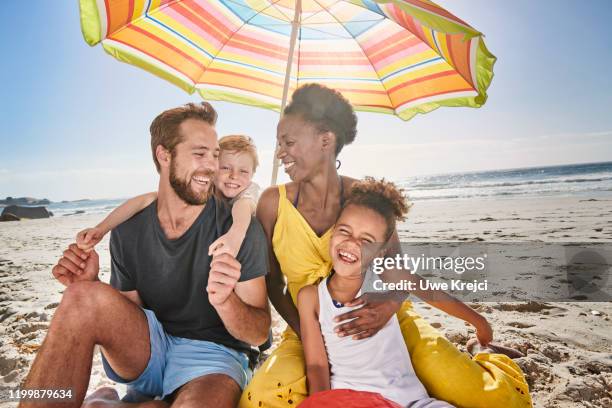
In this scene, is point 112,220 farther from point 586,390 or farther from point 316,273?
point 586,390

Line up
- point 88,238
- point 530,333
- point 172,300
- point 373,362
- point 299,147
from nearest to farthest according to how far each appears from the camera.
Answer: point 373,362, point 88,238, point 172,300, point 299,147, point 530,333

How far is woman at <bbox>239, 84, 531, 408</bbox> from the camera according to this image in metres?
1.87

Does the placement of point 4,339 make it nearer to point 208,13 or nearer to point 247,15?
point 208,13

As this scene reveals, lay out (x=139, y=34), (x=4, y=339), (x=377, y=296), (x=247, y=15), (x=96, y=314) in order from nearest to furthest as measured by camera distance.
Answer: (x=96, y=314) < (x=377, y=296) < (x=139, y=34) < (x=4, y=339) < (x=247, y=15)

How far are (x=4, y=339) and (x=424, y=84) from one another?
404 centimetres

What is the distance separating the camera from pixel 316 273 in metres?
2.36

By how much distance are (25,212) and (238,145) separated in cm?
2405

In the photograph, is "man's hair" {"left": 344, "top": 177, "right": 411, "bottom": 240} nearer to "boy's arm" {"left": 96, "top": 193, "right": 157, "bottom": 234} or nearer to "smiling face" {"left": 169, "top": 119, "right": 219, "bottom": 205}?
"smiling face" {"left": 169, "top": 119, "right": 219, "bottom": 205}

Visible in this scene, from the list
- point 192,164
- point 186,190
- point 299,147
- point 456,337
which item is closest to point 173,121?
point 192,164

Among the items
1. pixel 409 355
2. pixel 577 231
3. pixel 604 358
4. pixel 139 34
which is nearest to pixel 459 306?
pixel 409 355

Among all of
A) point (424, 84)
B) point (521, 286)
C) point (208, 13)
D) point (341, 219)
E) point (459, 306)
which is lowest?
point (521, 286)

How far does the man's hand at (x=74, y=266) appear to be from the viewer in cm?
201

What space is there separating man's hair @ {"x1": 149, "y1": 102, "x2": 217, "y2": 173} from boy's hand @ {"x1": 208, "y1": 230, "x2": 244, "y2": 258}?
73 cm

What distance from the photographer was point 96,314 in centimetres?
177
